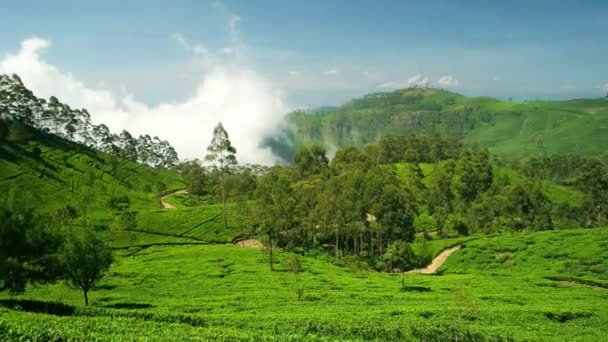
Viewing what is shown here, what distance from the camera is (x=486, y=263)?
91.4 m

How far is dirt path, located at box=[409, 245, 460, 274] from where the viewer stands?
96625 millimetres

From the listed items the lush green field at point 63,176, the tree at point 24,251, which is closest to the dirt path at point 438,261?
the tree at point 24,251

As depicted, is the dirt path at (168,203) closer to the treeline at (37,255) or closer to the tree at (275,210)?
the tree at (275,210)

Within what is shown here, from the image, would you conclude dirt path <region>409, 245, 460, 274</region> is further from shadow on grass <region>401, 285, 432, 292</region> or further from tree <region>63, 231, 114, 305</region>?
tree <region>63, 231, 114, 305</region>

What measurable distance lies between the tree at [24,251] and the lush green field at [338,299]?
306 centimetres

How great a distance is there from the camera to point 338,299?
60281mm

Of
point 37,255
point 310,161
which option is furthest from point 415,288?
point 310,161

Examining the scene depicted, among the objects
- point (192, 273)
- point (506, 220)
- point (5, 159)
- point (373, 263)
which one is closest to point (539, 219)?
point (506, 220)

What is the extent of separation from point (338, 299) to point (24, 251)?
40022 millimetres

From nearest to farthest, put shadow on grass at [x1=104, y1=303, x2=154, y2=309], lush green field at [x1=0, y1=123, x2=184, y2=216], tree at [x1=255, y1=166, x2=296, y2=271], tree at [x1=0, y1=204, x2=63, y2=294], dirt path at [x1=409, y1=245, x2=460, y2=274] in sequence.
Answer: tree at [x1=0, y1=204, x2=63, y2=294]
shadow on grass at [x1=104, y1=303, x2=154, y2=309]
tree at [x1=255, y1=166, x2=296, y2=271]
dirt path at [x1=409, y1=245, x2=460, y2=274]
lush green field at [x1=0, y1=123, x2=184, y2=216]

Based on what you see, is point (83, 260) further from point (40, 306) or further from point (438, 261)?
point (438, 261)

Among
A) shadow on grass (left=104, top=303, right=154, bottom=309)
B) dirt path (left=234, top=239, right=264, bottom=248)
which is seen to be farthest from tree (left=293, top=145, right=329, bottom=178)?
shadow on grass (left=104, top=303, right=154, bottom=309)

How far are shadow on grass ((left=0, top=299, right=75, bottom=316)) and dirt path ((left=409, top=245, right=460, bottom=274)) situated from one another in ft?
231

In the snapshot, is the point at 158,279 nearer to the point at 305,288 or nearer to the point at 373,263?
the point at 305,288
